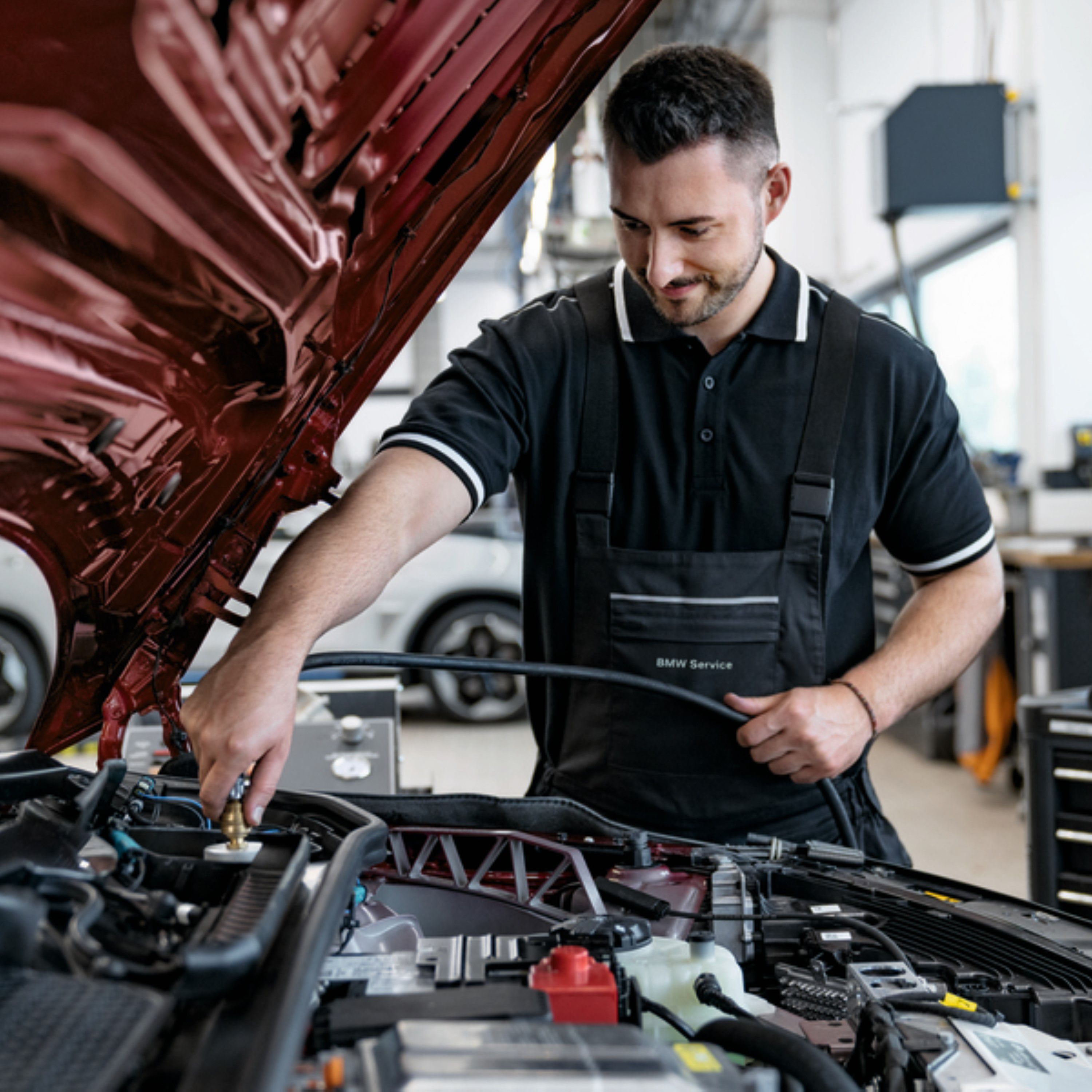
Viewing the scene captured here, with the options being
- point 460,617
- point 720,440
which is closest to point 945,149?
point 460,617

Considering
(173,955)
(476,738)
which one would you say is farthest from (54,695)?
(476,738)

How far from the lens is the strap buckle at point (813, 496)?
126 centimetres

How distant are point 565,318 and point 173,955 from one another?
0.97 m

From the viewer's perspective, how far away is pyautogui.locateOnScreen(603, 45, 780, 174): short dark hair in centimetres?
116

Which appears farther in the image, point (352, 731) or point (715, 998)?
point (352, 731)

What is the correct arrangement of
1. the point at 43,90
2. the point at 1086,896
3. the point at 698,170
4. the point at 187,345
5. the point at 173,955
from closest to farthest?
the point at 173,955 → the point at 43,90 → the point at 187,345 → the point at 698,170 → the point at 1086,896

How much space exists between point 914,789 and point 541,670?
3.25 metres

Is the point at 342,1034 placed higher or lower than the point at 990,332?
lower

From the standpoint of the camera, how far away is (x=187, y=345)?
0.87 metres

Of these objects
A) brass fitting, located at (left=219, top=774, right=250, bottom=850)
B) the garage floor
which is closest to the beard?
brass fitting, located at (left=219, top=774, right=250, bottom=850)

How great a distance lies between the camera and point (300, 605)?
957mm

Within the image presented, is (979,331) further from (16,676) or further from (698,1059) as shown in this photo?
(698,1059)

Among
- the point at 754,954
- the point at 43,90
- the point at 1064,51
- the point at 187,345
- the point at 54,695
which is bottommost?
the point at 754,954

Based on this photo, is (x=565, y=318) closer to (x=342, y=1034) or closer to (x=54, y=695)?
(x=54, y=695)
